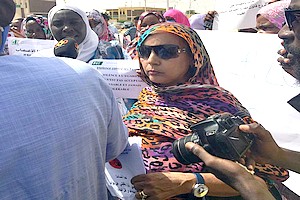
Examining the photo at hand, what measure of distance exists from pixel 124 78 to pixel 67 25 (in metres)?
1.09

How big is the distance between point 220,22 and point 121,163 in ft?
7.92

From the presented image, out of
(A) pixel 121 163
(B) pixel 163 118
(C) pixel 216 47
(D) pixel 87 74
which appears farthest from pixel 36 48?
(D) pixel 87 74

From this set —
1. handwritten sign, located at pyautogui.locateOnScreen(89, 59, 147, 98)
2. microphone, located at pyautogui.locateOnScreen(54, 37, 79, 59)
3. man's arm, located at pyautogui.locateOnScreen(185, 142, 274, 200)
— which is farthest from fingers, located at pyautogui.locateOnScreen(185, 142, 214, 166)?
handwritten sign, located at pyautogui.locateOnScreen(89, 59, 147, 98)

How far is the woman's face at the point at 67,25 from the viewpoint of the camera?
120 inches

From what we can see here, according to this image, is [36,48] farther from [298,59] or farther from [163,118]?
[298,59]

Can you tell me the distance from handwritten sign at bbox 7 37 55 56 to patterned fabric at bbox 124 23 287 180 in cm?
176

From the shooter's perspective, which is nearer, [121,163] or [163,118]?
[121,163]

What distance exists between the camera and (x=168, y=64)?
75.2 inches

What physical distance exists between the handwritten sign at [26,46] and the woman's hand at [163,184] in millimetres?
2399

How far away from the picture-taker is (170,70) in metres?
1.91

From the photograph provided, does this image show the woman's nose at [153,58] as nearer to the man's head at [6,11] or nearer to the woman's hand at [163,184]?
the woman's hand at [163,184]

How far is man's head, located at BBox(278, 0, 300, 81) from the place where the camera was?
152 centimetres

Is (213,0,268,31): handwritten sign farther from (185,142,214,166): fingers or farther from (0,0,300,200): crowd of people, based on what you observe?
(185,142,214,166): fingers

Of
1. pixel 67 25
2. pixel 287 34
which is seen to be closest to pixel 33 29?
pixel 67 25
